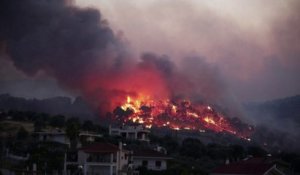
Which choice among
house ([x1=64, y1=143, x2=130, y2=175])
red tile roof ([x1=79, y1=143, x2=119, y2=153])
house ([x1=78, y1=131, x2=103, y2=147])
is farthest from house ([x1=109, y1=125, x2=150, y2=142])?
house ([x1=64, y1=143, x2=130, y2=175])

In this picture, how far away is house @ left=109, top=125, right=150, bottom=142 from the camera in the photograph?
87.4 m

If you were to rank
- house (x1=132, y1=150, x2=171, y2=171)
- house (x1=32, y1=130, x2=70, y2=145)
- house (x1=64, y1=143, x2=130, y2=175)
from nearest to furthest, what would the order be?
house (x1=64, y1=143, x2=130, y2=175) < house (x1=132, y1=150, x2=171, y2=171) < house (x1=32, y1=130, x2=70, y2=145)

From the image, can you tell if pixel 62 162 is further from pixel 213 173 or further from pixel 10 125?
pixel 10 125

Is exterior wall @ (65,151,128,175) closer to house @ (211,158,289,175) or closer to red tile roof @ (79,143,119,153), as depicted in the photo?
red tile roof @ (79,143,119,153)

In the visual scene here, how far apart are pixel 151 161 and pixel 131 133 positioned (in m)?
29.5

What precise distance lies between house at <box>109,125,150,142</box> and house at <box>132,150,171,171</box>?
84.1 feet

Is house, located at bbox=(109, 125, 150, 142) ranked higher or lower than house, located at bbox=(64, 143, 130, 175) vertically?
higher

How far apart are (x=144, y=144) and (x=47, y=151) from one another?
70.1 ft

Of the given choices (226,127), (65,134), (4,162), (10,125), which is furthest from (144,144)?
(226,127)

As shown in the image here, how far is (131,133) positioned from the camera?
89250 millimetres

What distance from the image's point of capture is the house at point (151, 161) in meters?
59.6

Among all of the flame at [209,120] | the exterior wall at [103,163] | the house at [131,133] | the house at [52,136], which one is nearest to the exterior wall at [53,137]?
the house at [52,136]

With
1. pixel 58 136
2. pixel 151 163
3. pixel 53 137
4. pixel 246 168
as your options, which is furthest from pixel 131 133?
pixel 246 168

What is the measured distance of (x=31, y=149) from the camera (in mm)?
62719
